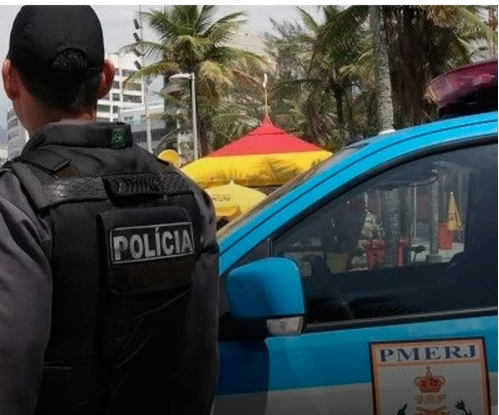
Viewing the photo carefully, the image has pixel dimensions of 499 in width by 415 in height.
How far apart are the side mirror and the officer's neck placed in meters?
0.74

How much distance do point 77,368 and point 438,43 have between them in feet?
65.9

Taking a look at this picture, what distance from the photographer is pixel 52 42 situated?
156cm

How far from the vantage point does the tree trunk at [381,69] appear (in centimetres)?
1848

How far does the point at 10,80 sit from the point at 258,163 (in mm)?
14270

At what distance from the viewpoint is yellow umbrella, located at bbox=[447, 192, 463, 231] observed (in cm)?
262

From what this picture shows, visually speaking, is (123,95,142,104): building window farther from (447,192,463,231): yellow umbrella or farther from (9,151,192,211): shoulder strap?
(9,151,192,211): shoulder strap

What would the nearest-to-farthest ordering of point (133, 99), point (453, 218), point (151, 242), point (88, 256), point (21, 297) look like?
point (21, 297), point (88, 256), point (151, 242), point (453, 218), point (133, 99)

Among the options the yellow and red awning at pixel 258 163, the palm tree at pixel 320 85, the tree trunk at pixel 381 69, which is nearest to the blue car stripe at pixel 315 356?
the yellow and red awning at pixel 258 163

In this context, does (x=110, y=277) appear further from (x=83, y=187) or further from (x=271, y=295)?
(x=271, y=295)

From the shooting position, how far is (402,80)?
20.0 meters

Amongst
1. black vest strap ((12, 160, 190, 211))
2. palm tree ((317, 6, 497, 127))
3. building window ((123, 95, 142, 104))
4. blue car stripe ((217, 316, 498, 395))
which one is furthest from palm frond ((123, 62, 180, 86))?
building window ((123, 95, 142, 104))

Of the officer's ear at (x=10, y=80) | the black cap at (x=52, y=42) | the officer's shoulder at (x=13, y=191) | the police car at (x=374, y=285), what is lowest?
the police car at (x=374, y=285)

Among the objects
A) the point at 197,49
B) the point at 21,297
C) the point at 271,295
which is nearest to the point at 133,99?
the point at 197,49

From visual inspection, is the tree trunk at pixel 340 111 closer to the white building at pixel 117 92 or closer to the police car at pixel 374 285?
the white building at pixel 117 92
